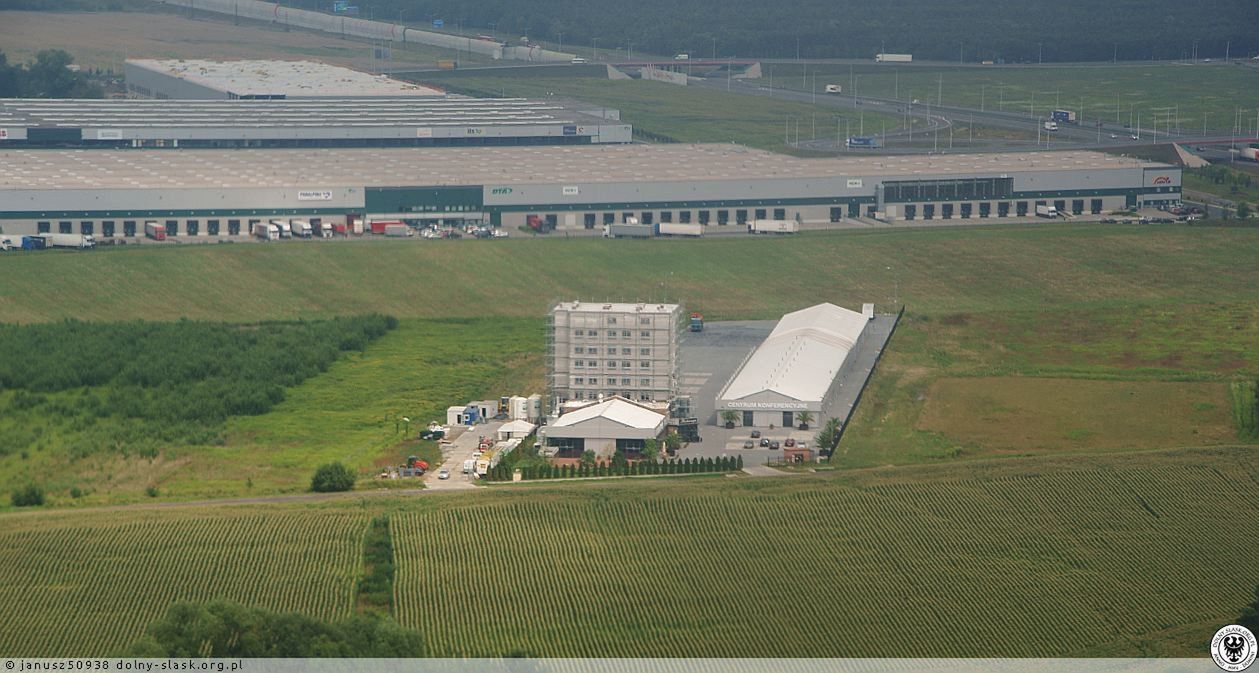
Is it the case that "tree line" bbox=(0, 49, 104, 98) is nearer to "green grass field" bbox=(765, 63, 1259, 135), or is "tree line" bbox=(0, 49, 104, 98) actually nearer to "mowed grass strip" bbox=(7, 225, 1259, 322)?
"green grass field" bbox=(765, 63, 1259, 135)

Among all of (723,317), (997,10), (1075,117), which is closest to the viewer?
(723,317)

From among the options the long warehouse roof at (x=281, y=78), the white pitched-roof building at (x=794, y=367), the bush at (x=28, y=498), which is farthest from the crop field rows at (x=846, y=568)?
the long warehouse roof at (x=281, y=78)

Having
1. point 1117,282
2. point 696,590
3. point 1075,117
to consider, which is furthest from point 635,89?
point 696,590

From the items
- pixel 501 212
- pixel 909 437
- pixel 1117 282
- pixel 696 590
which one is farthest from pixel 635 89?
pixel 696 590

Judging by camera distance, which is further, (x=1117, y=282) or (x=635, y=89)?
(x=635, y=89)

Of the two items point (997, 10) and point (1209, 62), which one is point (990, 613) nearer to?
point (1209, 62)

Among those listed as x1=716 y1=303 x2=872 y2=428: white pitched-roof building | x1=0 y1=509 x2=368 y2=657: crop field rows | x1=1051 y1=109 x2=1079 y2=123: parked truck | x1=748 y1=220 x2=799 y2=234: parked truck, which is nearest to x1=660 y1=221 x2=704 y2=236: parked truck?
x1=748 y1=220 x2=799 y2=234: parked truck

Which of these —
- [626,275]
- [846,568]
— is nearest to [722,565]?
[846,568]

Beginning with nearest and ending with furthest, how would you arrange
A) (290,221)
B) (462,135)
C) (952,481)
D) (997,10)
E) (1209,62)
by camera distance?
1. (952,481)
2. (290,221)
3. (462,135)
4. (1209,62)
5. (997,10)

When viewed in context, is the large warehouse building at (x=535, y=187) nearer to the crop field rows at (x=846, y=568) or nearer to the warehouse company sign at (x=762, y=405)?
the warehouse company sign at (x=762, y=405)
